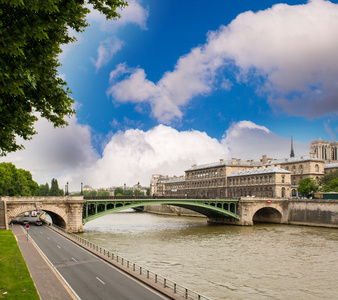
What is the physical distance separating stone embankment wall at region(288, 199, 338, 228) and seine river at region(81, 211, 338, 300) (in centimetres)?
1179

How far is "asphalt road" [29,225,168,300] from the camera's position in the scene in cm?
2056

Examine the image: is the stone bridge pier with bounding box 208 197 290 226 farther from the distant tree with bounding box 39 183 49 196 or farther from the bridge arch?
the distant tree with bounding box 39 183 49 196

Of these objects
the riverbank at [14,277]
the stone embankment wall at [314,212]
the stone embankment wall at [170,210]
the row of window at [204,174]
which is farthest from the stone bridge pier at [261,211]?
the riverbank at [14,277]

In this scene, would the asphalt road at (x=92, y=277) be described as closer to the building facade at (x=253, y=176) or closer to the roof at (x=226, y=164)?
the building facade at (x=253, y=176)

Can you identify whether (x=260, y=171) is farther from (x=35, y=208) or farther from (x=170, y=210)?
(x=35, y=208)

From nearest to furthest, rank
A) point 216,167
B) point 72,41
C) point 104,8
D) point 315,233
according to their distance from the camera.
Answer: point 104,8 → point 72,41 → point 315,233 → point 216,167

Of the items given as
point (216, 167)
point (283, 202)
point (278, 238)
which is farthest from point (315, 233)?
point (216, 167)

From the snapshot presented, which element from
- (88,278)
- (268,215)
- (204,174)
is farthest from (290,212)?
(88,278)

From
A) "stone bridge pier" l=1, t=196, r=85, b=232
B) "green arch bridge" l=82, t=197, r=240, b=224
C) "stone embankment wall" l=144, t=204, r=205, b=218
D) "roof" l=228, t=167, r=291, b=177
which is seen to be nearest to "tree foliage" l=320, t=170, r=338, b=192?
"roof" l=228, t=167, r=291, b=177

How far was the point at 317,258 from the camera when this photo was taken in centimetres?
3756

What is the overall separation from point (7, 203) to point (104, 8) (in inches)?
1749

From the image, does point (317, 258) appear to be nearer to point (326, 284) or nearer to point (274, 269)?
point (274, 269)

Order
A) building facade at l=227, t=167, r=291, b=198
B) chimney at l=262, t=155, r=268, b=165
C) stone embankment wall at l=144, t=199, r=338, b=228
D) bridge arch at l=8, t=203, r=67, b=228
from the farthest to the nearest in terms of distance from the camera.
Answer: chimney at l=262, t=155, r=268, b=165 < building facade at l=227, t=167, r=291, b=198 < stone embankment wall at l=144, t=199, r=338, b=228 < bridge arch at l=8, t=203, r=67, b=228

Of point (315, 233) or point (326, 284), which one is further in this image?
point (315, 233)
